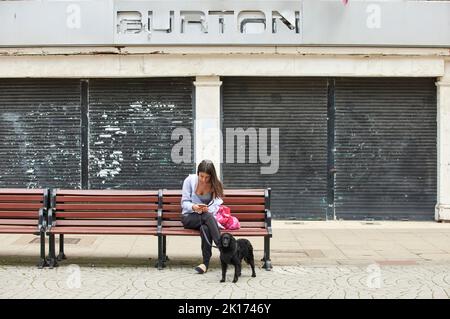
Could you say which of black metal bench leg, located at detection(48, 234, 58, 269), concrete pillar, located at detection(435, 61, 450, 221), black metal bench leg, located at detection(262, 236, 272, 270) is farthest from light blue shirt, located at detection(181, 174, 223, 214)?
concrete pillar, located at detection(435, 61, 450, 221)

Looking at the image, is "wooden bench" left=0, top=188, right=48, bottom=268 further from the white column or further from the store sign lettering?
the store sign lettering

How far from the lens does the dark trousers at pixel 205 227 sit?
689 cm

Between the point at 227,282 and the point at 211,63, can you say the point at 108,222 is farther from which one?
the point at 211,63

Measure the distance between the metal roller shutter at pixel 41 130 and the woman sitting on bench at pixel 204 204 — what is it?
5137mm

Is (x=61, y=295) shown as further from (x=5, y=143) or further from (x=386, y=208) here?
(x=386, y=208)

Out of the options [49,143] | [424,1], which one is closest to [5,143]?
[49,143]

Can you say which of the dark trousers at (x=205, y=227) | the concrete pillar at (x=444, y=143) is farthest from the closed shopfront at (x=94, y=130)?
the concrete pillar at (x=444, y=143)

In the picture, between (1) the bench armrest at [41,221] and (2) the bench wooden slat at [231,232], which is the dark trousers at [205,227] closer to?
(2) the bench wooden slat at [231,232]

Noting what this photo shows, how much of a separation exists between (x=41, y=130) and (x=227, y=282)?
6.71m

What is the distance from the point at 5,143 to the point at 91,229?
5399 mm

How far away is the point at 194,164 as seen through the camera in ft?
38.1

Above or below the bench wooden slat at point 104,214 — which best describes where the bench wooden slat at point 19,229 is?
below

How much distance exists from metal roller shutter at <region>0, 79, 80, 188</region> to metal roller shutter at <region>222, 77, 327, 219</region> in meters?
3.04
